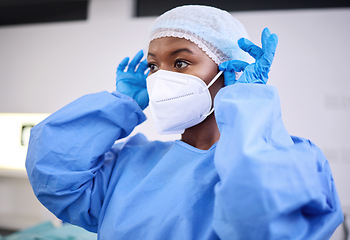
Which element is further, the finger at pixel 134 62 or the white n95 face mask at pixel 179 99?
the finger at pixel 134 62

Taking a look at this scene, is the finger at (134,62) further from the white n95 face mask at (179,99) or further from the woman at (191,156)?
the white n95 face mask at (179,99)

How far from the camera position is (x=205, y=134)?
92 cm

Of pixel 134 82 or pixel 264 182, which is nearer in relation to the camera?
pixel 264 182

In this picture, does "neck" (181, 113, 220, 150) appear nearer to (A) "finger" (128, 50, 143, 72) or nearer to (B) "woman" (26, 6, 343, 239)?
(B) "woman" (26, 6, 343, 239)

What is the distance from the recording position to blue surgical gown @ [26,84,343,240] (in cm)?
52

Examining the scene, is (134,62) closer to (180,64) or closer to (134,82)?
(134,82)

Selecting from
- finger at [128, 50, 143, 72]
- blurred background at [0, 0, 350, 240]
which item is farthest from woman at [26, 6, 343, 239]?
blurred background at [0, 0, 350, 240]

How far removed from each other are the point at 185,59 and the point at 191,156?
31cm

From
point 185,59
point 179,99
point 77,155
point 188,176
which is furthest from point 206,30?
point 77,155

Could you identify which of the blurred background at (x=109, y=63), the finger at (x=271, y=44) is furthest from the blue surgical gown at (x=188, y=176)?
the blurred background at (x=109, y=63)

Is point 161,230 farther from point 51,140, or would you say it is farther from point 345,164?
point 345,164

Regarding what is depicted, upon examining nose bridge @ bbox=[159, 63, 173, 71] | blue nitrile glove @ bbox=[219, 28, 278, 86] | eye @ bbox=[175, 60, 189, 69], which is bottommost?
nose bridge @ bbox=[159, 63, 173, 71]

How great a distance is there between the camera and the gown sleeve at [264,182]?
0.50 metres

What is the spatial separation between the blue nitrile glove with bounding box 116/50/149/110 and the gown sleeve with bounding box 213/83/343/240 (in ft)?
1.60
